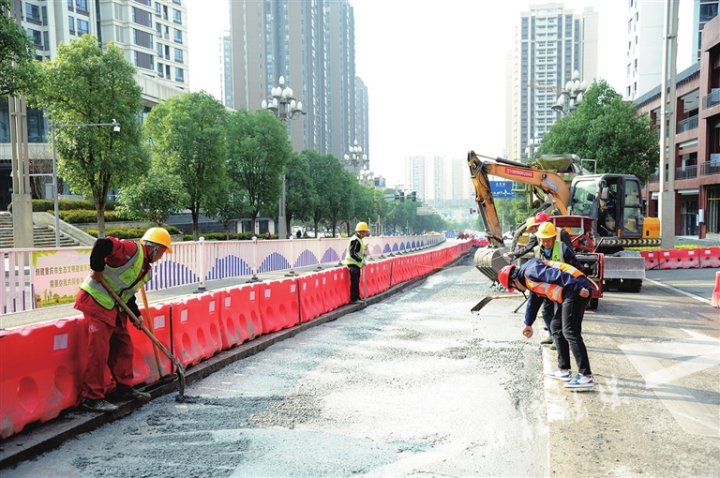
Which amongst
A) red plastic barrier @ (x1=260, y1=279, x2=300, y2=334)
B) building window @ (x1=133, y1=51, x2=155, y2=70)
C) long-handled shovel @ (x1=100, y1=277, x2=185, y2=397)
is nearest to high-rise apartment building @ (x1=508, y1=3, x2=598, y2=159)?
building window @ (x1=133, y1=51, x2=155, y2=70)

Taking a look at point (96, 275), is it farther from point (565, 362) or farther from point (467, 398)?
point (565, 362)

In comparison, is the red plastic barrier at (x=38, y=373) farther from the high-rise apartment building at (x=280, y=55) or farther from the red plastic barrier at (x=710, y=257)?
the high-rise apartment building at (x=280, y=55)

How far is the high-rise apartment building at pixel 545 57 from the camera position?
180 m

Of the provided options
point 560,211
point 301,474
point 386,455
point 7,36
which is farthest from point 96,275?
point 560,211

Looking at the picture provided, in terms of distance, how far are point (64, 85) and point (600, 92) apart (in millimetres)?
29779

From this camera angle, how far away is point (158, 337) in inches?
258

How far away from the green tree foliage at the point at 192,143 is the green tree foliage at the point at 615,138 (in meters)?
20.8

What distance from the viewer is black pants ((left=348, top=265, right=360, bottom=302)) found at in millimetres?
13094

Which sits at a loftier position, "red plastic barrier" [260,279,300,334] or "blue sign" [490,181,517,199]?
"blue sign" [490,181,517,199]

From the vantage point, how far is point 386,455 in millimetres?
4609

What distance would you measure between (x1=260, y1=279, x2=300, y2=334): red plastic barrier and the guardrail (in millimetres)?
4374

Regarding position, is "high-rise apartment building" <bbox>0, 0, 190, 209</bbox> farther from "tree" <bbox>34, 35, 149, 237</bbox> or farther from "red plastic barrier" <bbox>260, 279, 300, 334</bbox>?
"red plastic barrier" <bbox>260, 279, 300, 334</bbox>

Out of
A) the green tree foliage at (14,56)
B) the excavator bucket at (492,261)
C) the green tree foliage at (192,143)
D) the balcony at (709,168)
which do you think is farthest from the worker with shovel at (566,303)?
the balcony at (709,168)

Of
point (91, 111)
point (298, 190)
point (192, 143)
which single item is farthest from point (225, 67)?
point (91, 111)
